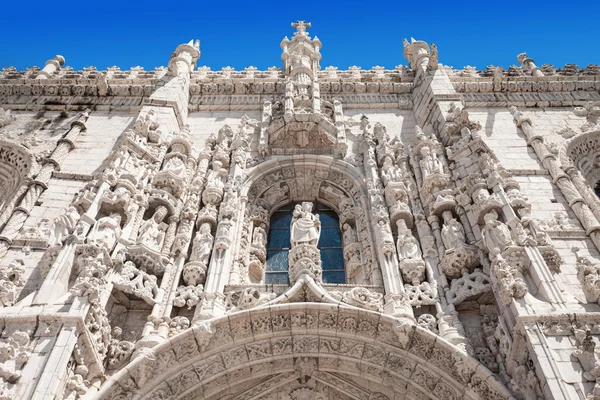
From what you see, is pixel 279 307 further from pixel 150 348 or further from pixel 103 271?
pixel 103 271

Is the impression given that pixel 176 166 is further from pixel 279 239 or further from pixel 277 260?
pixel 277 260

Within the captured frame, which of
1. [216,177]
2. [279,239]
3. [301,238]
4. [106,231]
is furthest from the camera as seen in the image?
[279,239]

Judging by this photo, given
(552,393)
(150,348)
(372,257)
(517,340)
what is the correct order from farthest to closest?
(372,257)
(150,348)
(517,340)
(552,393)

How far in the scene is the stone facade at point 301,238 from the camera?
719 centimetres

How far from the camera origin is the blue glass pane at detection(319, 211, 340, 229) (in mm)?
11477

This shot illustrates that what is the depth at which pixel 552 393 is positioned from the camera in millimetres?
6078

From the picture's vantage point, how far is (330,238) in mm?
11094

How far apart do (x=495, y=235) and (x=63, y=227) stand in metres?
6.58

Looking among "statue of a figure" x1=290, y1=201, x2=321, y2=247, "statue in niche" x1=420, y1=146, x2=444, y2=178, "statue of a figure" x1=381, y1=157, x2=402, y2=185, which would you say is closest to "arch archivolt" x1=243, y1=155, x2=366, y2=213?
"statue of a figure" x1=381, y1=157, x2=402, y2=185

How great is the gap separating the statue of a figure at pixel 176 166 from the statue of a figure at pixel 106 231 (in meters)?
1.92

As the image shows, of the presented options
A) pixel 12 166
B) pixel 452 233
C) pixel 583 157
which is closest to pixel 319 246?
pixel 452 233

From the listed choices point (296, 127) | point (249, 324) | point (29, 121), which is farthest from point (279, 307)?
point (29, 121)

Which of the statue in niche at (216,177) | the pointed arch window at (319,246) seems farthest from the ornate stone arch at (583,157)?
the statue in niche at (216,177)

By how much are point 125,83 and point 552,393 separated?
12.6 meters
